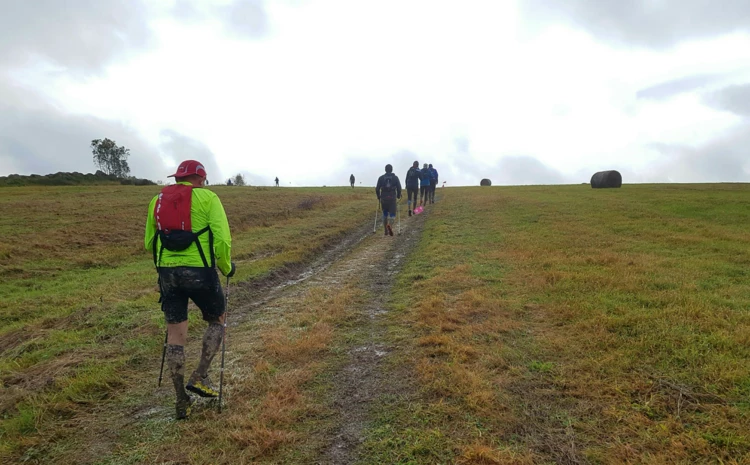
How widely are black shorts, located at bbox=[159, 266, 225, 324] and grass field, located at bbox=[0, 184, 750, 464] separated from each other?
1253 mm

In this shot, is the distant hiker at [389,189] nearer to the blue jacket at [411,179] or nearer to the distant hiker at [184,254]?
the blue jacket at [411,179]

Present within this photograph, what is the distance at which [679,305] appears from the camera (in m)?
6.70

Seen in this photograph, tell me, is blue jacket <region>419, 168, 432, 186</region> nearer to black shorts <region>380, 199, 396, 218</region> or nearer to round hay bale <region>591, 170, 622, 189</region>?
black shorts <region>380, 199, 396, 218</region>

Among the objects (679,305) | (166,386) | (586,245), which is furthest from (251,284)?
(586,245)

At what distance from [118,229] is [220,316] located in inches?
715

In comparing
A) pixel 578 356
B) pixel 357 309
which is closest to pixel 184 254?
pixel 357 309

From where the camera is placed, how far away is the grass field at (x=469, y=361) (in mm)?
3896

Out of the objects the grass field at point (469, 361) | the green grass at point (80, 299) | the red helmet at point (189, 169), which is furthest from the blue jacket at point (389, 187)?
the red helmet at point (189, 169)

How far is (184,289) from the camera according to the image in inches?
179

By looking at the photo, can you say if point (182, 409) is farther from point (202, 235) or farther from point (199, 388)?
point (202, 235)

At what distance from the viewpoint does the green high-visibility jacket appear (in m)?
4.51

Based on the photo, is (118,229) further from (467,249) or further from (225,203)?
(467,249)

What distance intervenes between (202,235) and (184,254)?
11.3 inches

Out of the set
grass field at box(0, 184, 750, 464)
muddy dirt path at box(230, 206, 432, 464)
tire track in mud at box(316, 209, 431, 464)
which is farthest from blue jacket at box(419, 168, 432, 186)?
tire track in mud at box(316, 209, 431, 464)
